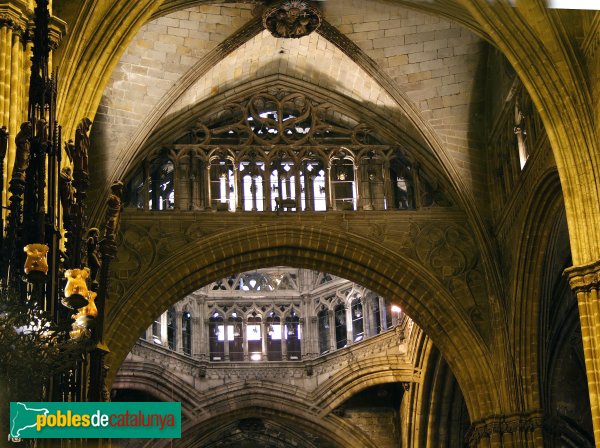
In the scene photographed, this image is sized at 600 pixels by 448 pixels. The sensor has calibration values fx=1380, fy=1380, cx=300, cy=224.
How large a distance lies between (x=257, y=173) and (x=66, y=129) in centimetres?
721

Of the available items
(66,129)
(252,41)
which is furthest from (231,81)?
(66,129)

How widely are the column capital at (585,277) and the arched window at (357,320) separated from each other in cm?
1208

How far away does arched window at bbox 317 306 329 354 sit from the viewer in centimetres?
2953

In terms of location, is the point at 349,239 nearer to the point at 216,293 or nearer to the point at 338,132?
the point at 338,132

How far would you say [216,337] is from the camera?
97.6 feet

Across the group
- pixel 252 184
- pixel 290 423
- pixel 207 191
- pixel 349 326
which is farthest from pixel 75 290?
pixel 349 326

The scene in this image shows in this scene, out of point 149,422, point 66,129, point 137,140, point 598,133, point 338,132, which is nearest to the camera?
point 149,422

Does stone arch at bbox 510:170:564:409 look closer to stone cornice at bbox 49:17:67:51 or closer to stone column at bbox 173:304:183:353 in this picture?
stone cornice at bbox 49:17:67:51

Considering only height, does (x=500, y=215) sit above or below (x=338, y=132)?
below

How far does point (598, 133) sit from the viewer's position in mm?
17938

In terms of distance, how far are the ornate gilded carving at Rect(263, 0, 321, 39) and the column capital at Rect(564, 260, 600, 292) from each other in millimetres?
6894

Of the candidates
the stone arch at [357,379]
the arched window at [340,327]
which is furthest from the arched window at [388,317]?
the arched window at [340,327]

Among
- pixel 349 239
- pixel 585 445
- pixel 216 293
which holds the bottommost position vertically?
pixel 585 445

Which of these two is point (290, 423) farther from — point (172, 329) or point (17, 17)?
point (17, 17)
